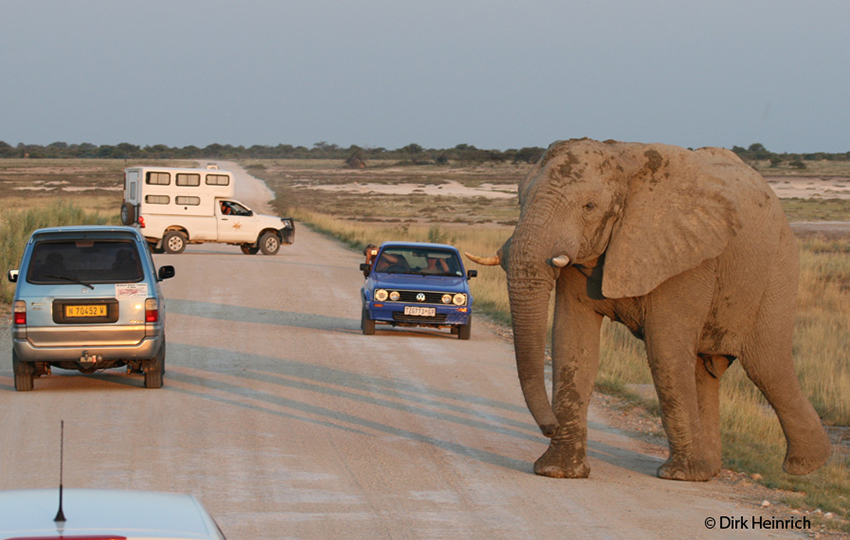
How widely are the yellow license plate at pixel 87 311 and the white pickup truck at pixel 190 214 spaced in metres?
21.5

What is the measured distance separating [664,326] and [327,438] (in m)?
3.35

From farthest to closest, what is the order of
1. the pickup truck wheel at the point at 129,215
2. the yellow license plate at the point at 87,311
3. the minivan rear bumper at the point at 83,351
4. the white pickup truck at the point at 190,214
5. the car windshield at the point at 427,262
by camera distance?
the pickup truck wheel at the point at 129,215, the white pickup truck at the point at 190,214, the car windshield at the point at 427,262, the yellow license plate at the point at 87,311, the minivan rear bumper at the point at 83,351

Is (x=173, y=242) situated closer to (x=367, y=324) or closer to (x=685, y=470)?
(x=367, y=324)

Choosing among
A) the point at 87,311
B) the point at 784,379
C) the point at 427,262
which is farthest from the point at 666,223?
the point at 427,262

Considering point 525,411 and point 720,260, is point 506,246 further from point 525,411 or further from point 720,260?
point 525,411

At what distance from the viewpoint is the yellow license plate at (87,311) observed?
1185 centimetres

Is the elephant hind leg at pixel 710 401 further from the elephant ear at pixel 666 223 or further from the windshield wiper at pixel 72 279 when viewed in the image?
the windshield wiper at pixel 72 279

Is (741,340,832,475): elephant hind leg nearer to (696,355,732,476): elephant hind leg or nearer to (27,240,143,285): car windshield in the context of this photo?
(696,355,732,476): elephant hind leg

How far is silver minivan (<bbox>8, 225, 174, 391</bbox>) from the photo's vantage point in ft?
38.6

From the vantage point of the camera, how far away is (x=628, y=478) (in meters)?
9.05

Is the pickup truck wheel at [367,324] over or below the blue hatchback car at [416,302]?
below

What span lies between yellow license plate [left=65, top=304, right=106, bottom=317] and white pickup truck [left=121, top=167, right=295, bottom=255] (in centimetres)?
2153

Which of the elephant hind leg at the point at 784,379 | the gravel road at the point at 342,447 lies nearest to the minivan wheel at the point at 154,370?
the gravel road at the point at 342,447
